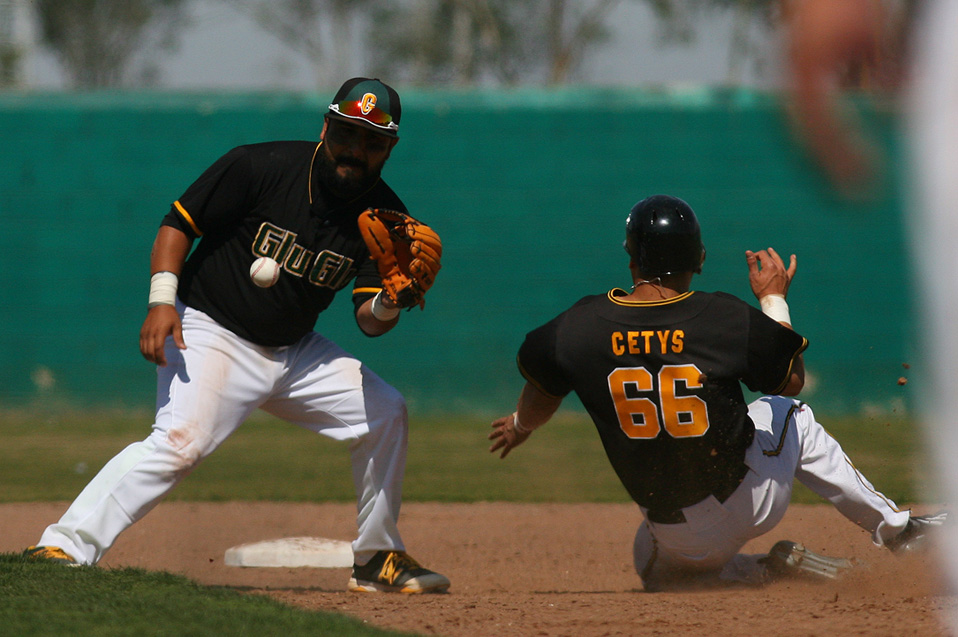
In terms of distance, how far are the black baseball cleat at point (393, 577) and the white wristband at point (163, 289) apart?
1314 millimetres

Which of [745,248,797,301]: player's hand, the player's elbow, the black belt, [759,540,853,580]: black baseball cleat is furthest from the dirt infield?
[745,248,797,301]: player's hand

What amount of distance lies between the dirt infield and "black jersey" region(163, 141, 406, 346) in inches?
42.8

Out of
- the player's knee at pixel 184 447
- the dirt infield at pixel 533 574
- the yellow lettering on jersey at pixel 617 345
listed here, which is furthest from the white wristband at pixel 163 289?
the yellow lettering on jersey at pixel 617 345

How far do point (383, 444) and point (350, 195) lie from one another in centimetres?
100

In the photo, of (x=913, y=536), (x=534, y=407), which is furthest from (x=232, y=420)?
(x=913, y=536)

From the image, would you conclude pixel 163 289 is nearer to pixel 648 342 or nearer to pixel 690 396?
pixel 648 342

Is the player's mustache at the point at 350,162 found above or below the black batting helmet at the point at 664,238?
above

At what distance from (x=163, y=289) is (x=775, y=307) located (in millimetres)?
2232

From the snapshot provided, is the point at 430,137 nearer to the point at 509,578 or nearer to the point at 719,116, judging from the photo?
the point at 719,116

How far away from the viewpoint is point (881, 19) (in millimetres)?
1518

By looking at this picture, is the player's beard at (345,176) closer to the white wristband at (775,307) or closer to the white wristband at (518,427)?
the white wristband at (518,427)

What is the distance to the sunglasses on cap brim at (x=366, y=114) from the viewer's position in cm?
394

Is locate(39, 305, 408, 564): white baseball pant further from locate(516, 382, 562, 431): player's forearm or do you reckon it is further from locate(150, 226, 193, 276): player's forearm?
locate(516, 382, 562, 431): player's forearm

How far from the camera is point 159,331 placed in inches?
149
